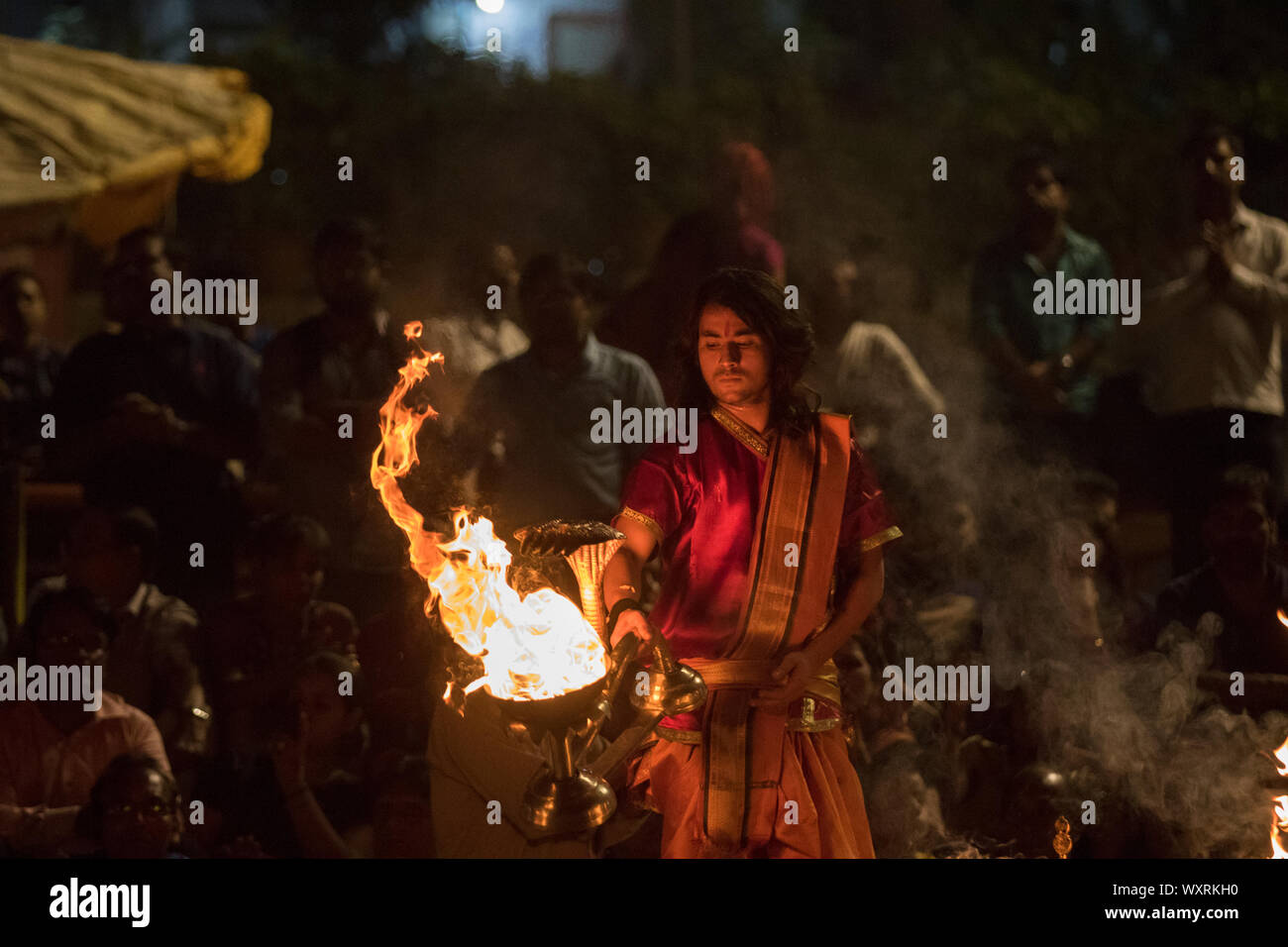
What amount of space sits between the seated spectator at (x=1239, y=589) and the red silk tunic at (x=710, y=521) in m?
2.11

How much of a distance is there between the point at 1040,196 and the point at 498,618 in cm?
398

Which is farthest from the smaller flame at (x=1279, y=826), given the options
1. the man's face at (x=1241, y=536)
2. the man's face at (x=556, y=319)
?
the man's face at (x=556, y=319)

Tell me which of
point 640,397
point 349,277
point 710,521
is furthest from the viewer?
point 349,277

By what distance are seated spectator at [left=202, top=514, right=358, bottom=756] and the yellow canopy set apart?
6.90 feet

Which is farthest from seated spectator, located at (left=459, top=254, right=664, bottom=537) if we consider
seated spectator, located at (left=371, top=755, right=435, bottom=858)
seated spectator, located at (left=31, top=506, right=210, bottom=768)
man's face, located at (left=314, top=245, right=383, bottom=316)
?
seated spectator, located at (left=31, top=506, right=210, bottom=768)

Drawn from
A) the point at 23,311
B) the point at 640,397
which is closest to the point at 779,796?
the point at 640,397

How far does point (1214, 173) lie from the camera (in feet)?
23.7

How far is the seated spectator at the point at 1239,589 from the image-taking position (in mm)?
6305

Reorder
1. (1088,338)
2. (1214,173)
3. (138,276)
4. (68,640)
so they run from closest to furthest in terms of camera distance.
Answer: (68,640) → (138,276) → (1214,173) → (1088,338)

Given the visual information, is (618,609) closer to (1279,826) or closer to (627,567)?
(627,567)

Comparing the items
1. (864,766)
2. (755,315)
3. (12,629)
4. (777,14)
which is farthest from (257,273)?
(755,315)

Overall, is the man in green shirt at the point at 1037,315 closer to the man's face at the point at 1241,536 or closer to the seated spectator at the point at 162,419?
the man's face at the point at 1241,536

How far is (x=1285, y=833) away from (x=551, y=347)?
3118 mm

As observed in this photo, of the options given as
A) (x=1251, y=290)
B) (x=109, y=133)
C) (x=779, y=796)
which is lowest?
(x=779, y=796)
